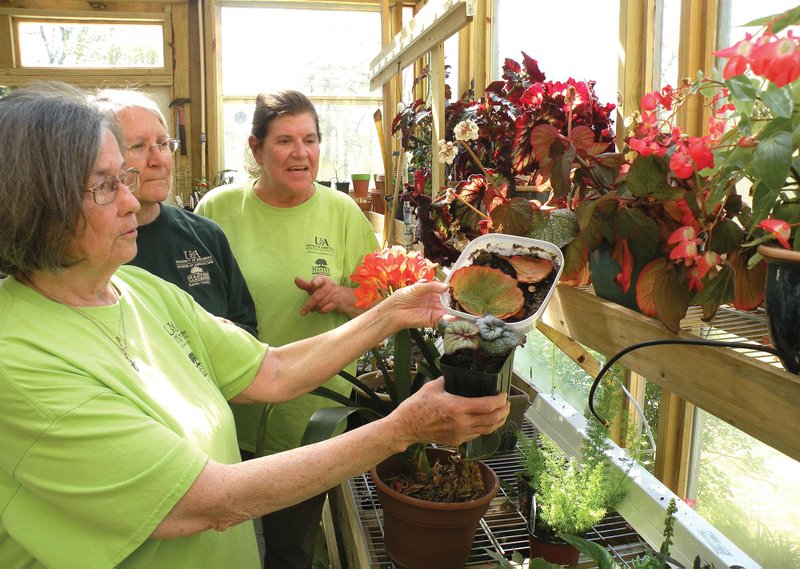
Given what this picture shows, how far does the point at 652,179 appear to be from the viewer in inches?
34.2

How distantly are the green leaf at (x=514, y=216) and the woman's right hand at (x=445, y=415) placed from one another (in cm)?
33

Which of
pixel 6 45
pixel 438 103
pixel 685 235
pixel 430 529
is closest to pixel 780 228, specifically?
pixel 685 235

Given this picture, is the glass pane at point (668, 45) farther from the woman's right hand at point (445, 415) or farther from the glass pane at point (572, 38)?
the woman's right hand at point (445, 415)

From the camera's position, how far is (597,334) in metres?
1.00

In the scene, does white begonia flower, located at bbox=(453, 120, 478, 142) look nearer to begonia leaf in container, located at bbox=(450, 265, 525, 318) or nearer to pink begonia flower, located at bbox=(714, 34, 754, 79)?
begonia leaf in container, located at bbox=(450, 265, 525, 318)

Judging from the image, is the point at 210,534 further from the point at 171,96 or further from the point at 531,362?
the point at 171,96

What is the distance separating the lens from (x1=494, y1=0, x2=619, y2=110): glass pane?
203cm

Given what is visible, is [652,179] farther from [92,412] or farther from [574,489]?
[92,412]

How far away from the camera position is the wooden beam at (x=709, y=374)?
626 mm

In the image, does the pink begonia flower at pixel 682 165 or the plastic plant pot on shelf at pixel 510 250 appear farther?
the plastic plant pot on shelf at pixel 510 250

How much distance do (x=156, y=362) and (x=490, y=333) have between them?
0.62m

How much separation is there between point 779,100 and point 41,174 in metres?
0.92

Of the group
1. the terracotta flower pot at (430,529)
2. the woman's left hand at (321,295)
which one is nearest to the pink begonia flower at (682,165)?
the terracotta flower pot at (430,529)

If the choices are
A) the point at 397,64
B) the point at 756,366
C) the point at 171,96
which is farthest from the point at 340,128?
the point at 756,366
